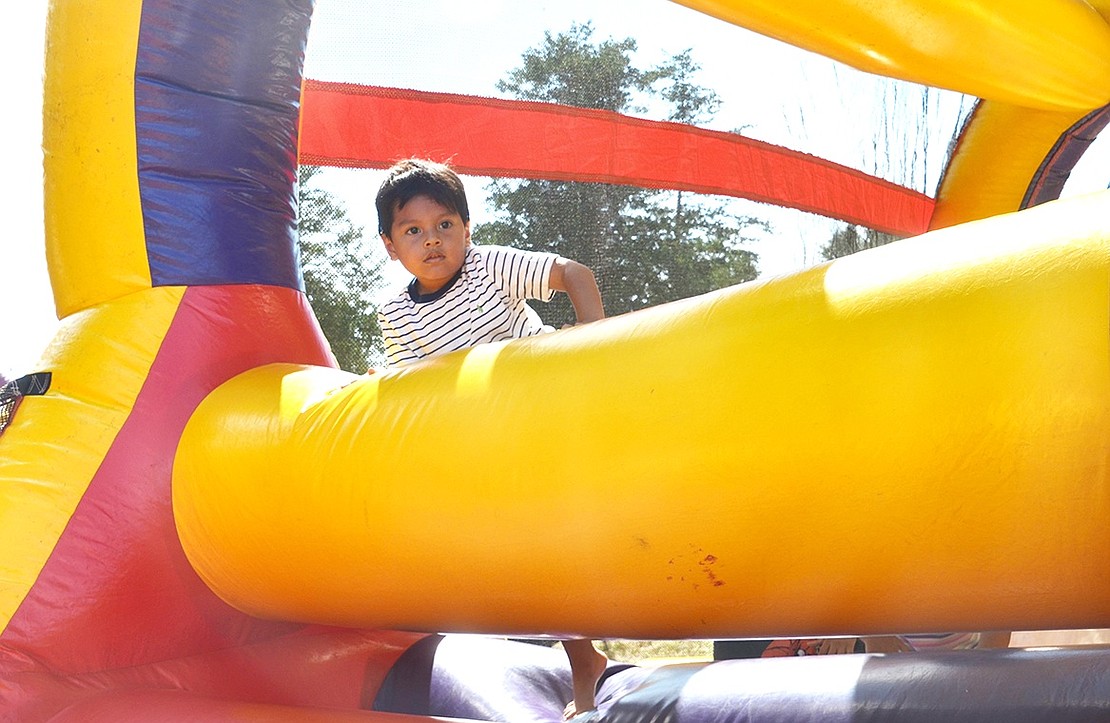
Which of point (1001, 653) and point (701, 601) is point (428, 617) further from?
point (1001, 653)

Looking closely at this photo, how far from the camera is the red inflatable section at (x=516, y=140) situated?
221cm

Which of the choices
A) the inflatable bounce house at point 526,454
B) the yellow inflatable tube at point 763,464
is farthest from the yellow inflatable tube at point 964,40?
the yellow inflatable tube at point 763,464

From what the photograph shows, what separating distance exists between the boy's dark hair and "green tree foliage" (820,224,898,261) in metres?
1.19

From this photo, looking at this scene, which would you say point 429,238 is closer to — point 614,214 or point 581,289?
point 581,289

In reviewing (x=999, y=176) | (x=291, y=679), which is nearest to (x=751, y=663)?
(x=291, y=679)

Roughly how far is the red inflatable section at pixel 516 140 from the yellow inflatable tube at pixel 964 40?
1110 mm

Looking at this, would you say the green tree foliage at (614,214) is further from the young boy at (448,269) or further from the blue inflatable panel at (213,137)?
the blue inflatable panel at (213,137)

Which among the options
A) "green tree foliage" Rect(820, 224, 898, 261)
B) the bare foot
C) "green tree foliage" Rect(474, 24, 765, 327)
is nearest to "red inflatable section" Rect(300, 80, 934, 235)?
"green tree foliage" Rect(474, 24, 765, 327)

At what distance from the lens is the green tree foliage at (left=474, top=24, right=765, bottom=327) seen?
85.1 inches

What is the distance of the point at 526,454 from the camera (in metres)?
0.83

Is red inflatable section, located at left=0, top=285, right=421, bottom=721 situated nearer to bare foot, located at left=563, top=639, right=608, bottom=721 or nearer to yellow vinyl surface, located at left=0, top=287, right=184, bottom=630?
yellow vinyl surface, located at left=0, top=287, right=184, bottom=630

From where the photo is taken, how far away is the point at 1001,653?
0.77 meters

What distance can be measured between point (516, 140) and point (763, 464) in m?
1.65

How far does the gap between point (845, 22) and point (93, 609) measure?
3.26 ft
